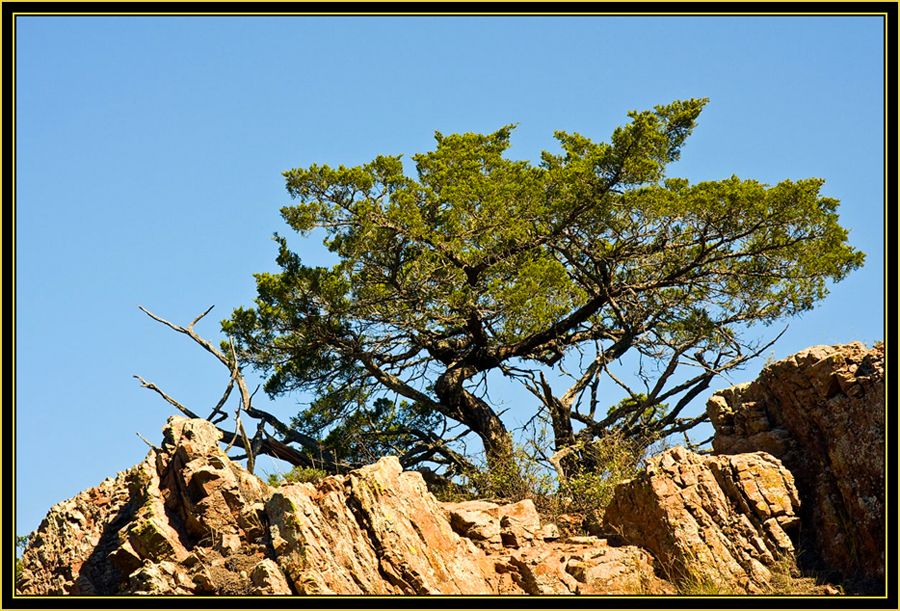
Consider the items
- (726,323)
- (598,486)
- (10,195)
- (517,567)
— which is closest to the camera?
(10,195)

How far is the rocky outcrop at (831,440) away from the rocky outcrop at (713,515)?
386mm

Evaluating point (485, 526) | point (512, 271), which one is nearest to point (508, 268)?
point (512, 271)

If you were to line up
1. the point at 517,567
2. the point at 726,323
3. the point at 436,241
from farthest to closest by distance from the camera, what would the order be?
the point at 726,323
the point at 436,241
the point at 517,567

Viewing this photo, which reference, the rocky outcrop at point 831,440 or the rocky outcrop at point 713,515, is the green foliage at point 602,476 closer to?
the rocky outcrop at point 713,515

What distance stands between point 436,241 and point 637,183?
3599 mm

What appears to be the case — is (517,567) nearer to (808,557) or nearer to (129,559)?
(808,557)

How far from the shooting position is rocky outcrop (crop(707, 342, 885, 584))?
11719mm

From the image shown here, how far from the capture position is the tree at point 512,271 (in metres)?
16.7

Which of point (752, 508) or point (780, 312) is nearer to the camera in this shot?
point (752, 508)

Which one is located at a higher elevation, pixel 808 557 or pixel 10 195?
pixel 10 195

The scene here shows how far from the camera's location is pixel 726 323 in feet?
60.2

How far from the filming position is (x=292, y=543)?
36.6 feet

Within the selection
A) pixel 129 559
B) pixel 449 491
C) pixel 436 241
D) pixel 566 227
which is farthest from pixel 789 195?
pixel 129 559

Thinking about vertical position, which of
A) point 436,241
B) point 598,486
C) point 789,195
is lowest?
point 598,486
